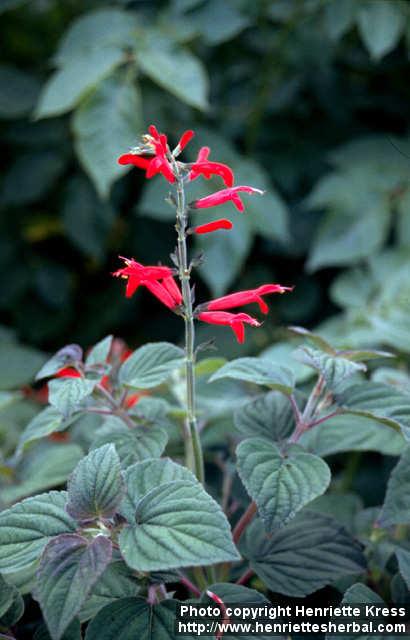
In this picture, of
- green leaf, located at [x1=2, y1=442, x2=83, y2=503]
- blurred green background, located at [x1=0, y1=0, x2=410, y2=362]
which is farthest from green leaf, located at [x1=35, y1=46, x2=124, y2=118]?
green leaf, located at [x1=2, y1=442, x2=83, y2=503]

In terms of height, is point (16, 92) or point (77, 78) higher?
point (77, 78)

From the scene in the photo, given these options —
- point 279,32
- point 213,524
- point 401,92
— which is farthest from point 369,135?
point 213,524

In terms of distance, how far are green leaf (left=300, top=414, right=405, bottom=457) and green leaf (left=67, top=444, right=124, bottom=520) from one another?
31 centimetres

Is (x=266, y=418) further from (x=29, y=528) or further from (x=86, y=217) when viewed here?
(x=86, y=217)

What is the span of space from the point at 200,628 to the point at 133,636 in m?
0.06

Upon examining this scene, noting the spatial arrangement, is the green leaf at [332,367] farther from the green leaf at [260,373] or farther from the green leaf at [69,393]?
the green leaf at [69,393]

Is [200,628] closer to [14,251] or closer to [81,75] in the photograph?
[81,75]

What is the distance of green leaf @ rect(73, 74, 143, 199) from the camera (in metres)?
1.54

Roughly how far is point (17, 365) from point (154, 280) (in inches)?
40.6

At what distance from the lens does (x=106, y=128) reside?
157cm

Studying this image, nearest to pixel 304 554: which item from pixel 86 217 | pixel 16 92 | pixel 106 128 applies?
pixel 106 128

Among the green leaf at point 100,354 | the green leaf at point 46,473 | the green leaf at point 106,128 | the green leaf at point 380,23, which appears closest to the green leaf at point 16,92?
the green leaf at point 106,128

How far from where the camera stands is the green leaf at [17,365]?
167cm

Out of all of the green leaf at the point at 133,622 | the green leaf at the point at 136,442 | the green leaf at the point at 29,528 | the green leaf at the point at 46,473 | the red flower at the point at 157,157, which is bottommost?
the green leaf at the point at 46,473
